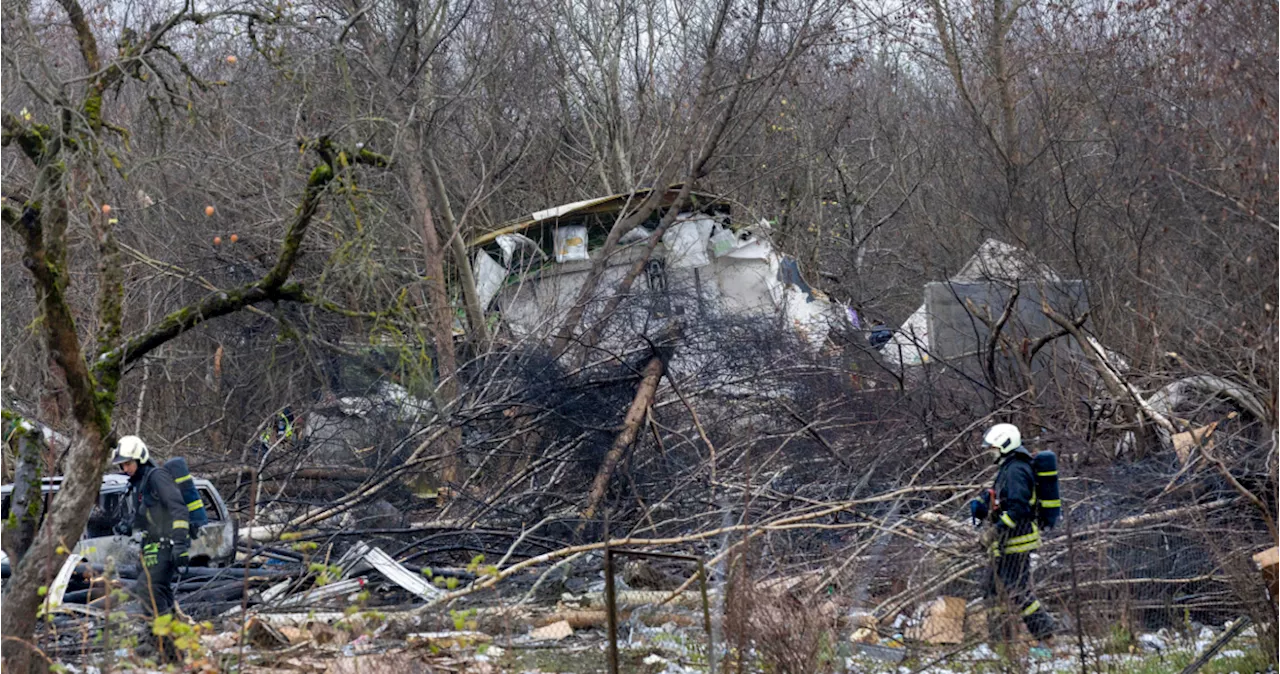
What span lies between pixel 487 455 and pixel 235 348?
18.5ft

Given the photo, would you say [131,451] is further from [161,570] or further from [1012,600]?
[1012,600]

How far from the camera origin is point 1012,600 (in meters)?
7.66

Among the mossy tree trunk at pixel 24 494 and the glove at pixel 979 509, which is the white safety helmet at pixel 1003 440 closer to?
the glove at pixel 979 509

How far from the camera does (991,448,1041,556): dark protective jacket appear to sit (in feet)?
26.2

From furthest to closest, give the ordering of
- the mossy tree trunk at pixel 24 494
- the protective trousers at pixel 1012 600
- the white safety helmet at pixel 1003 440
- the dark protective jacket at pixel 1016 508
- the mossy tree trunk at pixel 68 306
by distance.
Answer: the white safety helmet at pixel 1003 440, the dark protective jacket at pixel 1016 508, the protective trousers at pixel 1012 600, the mossy tree trunk at pixel 24 494, the mossy tree trunk at pixel 68 306

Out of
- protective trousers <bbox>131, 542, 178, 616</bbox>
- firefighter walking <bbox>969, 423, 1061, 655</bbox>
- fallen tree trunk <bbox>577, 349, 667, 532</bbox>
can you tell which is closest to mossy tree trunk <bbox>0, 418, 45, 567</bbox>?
protective trousers <bbox>131, 542, 178, 616</bbox>

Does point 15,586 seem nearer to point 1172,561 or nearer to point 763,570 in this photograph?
point 763,570

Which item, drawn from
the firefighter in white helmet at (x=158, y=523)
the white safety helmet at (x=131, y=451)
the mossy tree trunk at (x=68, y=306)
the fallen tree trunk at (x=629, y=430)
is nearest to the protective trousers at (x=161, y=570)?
the firefighter in white helmet at (x=158, y=523)

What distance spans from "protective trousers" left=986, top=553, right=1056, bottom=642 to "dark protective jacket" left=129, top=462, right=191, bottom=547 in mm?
4849

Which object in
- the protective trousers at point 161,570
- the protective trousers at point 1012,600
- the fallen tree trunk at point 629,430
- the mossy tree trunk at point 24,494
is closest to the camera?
the mossy tree trunk at point 24,494

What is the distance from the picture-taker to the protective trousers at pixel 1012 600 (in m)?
7.25

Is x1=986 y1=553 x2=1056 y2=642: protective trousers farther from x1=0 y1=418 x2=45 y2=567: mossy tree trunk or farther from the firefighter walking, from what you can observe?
x1=0 y1=418 x2=45 y2=567: mossy tree trunk

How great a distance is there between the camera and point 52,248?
6.17 m

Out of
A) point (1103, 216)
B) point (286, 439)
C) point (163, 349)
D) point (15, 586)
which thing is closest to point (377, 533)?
point (286, 439)
